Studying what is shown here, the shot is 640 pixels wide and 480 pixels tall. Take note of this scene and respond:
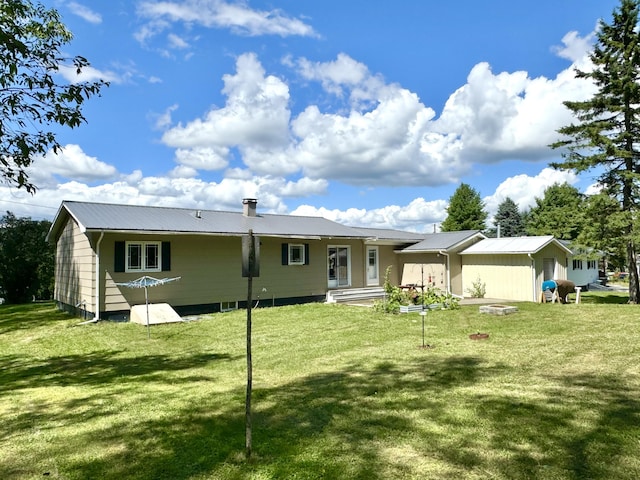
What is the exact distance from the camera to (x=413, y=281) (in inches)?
834

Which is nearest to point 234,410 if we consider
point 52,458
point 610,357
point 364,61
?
point 52,458

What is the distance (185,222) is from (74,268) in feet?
13.2

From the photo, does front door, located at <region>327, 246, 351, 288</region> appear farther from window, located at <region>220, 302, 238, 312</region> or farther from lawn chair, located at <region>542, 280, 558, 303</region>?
lawn chair, located at <region>542, 280, 558, 303</region>

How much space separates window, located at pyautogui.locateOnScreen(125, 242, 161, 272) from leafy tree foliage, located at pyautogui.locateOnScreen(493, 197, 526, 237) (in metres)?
41.8

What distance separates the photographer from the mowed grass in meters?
3.63

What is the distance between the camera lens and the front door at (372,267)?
2072 cm

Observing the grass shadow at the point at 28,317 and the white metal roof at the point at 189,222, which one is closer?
the grass shadow at the point at 28,317

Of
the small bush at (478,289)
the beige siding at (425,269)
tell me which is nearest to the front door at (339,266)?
the beige siding at (425,269)

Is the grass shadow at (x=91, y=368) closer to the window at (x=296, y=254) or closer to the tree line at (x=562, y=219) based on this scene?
the window at (x=296, y=254)

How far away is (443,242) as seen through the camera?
20.4 meters

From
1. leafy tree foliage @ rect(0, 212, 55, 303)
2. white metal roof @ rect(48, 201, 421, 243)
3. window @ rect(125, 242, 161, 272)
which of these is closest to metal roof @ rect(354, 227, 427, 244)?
white metal roof @ rect(48, 201, 421, 243)

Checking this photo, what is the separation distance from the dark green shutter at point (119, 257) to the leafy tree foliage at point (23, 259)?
1273cm

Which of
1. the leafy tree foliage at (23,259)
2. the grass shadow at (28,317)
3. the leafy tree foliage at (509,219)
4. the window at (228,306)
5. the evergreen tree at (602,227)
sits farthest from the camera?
the leafy tree foliage at (509,219)

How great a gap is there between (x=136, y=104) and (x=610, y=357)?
12360mm
